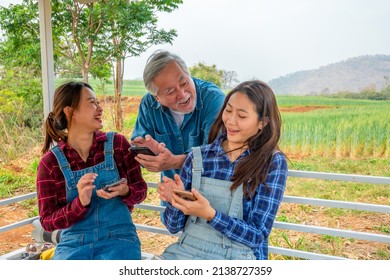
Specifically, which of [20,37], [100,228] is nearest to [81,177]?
[100,228]

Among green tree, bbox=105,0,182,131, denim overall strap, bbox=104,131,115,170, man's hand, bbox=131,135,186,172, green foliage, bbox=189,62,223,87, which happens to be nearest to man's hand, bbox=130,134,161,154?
man's hand, bbox=131,135,186,172

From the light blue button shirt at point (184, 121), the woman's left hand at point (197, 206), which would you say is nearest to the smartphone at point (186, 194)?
the woman's left hand at point (197, 206)

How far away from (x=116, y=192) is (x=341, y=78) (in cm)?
298

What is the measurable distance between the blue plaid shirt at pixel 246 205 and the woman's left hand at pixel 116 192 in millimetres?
217

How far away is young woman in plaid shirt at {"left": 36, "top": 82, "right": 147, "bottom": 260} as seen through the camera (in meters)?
Result: 1.71

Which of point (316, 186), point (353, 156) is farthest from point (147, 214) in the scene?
point (353, 156)

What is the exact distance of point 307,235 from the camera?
3924 mm

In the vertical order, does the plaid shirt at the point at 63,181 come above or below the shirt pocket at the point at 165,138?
below

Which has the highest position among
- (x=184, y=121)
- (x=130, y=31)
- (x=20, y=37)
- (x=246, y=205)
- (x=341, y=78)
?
(x=130, y=31)

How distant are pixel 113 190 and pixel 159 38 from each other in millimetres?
3511

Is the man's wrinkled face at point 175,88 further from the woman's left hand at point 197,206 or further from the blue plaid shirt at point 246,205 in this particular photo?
the woman's left hand at point 197,206

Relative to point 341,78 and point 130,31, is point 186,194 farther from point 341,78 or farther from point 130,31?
point 130,31

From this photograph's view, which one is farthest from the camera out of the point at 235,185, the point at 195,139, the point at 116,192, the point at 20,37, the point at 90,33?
the point at 90,33

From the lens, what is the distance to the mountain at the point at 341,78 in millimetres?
3787
